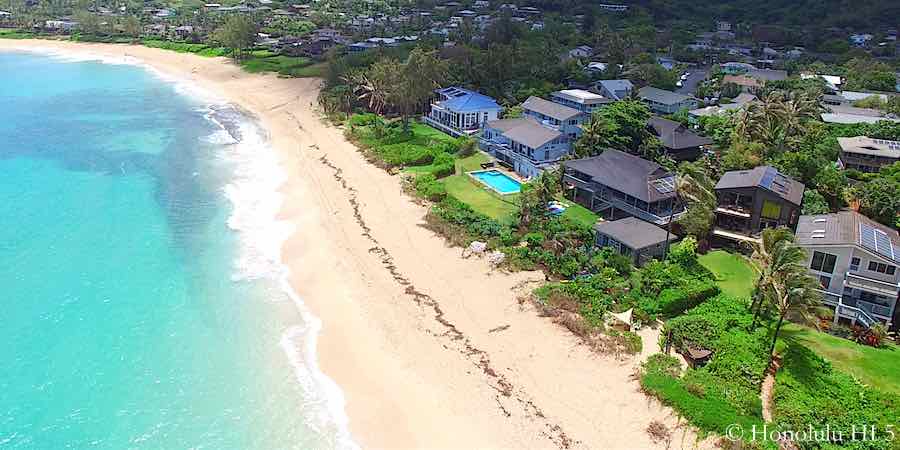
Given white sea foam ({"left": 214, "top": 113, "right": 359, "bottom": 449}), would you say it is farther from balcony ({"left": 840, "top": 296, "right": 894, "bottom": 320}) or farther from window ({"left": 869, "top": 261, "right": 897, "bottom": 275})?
window ({"left": 869, "top": 261, "right": 897, "bottom": 275})

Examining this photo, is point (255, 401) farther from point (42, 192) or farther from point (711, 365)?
point (42, 192)

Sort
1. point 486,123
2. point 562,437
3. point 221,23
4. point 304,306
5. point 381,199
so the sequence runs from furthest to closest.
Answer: point 221,23
point 486,123
point 381,199
point 304,306
point 562,437

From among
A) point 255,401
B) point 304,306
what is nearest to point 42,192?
point 304,306

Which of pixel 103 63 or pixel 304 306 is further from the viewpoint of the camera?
pixel 103 63

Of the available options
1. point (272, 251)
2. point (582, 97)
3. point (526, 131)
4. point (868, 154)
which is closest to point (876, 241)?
point (868, 154)

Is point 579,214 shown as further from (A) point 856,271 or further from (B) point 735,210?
(A) point 856,271

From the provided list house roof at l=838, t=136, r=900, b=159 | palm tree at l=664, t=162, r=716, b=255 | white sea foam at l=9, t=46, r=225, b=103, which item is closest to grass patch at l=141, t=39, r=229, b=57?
white sea foam at l=9, t=46, r=225, b=103
